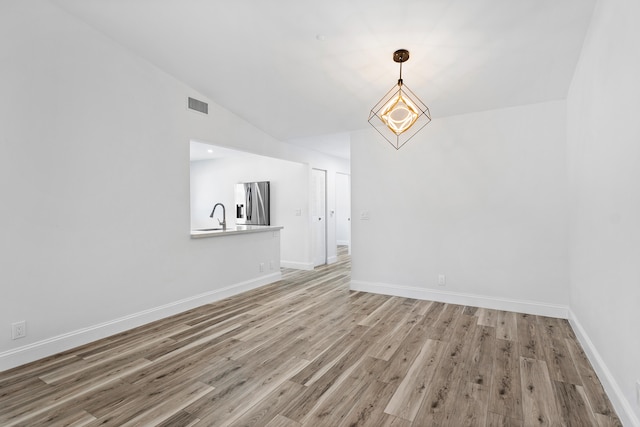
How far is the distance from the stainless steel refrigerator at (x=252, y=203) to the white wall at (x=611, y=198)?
510cm

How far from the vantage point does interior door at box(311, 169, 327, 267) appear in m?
6.55

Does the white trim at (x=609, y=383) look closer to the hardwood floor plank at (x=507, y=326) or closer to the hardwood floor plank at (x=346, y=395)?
the hardwood floor plank at (x=507, y=326)

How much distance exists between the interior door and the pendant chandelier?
7.74 ft

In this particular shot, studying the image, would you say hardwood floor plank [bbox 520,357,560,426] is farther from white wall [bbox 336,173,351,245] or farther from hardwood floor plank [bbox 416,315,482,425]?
white wall [bbox 336,173,351,245]

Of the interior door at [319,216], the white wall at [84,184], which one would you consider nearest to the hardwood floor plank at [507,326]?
the white wall at [84,184]

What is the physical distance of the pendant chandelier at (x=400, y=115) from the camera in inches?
115

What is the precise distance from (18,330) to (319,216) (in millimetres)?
4902

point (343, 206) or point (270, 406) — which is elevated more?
point (343, 206)

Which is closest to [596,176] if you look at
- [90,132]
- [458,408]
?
[458,408]

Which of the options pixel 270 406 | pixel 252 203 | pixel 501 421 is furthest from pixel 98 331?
pixel 252 203

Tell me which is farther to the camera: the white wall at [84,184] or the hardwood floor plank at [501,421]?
the white wall at [84,184]

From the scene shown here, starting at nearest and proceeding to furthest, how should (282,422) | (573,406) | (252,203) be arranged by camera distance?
(282,422)
(573,406)
(252,203)

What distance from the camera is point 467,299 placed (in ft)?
13.1

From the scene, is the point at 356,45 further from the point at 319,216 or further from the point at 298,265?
the point at 298,265
